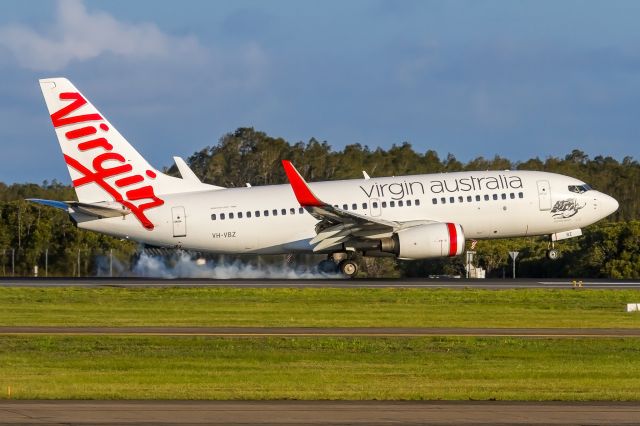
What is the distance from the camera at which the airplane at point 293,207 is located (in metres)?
47.3

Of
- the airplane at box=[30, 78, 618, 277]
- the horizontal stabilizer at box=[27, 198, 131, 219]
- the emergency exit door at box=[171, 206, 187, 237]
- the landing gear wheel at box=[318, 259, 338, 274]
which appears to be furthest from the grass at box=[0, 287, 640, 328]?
the landing gear wheel at box=[318, 259, 338, 274]

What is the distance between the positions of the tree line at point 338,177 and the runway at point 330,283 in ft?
19.8

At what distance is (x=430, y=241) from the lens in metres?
46.6

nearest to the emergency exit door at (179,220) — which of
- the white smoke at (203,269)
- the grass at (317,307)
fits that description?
the white smoke at (203,269)

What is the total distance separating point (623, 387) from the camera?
21.5 m

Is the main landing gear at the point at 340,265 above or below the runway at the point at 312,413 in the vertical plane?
above

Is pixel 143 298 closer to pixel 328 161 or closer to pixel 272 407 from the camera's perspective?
pixel 272 407

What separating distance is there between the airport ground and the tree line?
1535 cm

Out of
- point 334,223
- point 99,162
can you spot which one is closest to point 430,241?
point 334,223

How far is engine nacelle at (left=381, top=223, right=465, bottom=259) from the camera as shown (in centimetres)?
4659

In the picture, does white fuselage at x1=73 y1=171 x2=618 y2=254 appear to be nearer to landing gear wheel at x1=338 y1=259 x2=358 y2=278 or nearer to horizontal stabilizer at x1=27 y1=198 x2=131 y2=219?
horizontal stabilizer at x1=27 y1=198 x2=131 y2=219

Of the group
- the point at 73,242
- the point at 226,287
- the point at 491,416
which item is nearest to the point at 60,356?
the point at 491,416

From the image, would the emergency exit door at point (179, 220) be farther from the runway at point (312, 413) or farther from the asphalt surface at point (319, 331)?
the runway at point (312, 413)

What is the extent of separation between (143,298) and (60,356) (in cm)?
1449
